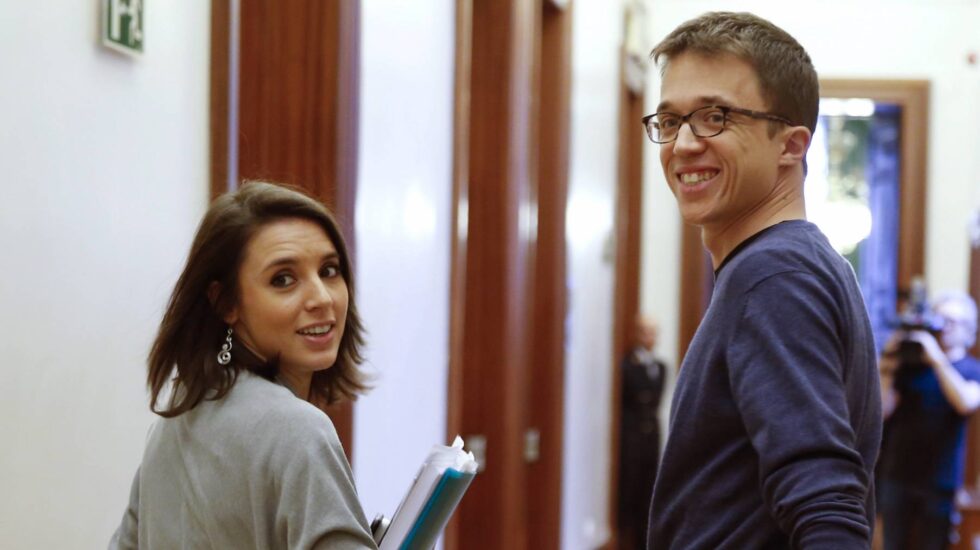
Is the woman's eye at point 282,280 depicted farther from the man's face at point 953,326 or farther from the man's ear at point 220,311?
the man's face at point 953,326

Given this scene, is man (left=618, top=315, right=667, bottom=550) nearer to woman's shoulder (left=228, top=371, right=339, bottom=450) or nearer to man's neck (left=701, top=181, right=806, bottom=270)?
man's neck (left=701, top=181, right=806, bottom=270)

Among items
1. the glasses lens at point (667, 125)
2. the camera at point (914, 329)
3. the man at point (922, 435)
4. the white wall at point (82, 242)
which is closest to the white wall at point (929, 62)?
the camera at point (914, 329)

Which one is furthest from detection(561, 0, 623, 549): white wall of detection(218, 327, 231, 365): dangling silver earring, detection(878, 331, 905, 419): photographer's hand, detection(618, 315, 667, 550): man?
detection(218, 327, 231, 365): dangling silver earring

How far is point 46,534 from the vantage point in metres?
2.06

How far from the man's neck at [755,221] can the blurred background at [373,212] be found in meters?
0.97

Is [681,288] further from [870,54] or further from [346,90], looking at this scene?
[346,90]

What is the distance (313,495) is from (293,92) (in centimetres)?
135

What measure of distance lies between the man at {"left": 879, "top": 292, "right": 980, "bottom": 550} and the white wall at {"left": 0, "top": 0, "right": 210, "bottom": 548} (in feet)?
14.2

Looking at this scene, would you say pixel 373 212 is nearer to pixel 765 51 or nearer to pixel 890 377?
pixel 765 51

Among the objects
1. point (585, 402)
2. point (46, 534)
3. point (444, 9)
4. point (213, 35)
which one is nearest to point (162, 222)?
point (213, 35)

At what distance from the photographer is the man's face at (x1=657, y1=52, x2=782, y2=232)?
1715mm

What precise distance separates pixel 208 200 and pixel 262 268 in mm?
851

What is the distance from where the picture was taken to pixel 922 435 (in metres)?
6.06

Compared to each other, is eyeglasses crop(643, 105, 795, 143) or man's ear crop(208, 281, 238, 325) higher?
eyeglasses crop(643, 105, 795, 143)
